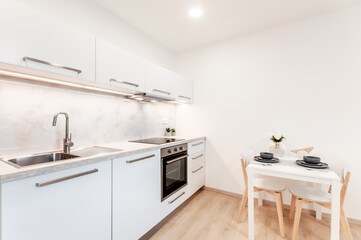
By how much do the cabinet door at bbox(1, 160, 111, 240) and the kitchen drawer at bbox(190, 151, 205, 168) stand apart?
57.5 inches

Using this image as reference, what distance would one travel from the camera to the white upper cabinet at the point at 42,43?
1.12 m

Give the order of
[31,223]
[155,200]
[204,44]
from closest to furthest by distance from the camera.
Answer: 1. [31,223]
2. [155,200]
3. [204,44]

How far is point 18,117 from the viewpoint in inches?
56.5

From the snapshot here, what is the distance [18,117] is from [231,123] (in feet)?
8.54

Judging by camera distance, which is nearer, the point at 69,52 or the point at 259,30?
the point at 69,52

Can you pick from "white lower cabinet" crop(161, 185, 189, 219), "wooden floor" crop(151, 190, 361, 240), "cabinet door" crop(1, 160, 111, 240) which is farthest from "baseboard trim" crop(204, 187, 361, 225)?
"cabinet door" crop(1, 160, 111, 240)

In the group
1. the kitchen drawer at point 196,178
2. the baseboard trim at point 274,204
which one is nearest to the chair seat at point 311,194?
the baseboard trim at point 274,204

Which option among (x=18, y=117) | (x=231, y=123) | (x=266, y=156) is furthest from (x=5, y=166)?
(x=231, y=123)

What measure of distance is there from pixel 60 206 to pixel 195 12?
2.38m

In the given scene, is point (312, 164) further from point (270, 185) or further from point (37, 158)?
point (37, 158)

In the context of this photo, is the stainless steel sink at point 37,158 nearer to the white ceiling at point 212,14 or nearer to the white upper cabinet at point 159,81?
the white upper cabinet at point 159,81

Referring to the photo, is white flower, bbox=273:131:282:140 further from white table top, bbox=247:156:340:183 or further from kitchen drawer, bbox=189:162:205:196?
kitchen drawer, bbox=189:162:205:196

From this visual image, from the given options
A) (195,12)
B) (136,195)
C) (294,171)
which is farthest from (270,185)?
(195,12)

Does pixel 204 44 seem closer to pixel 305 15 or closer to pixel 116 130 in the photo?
pixel 305 15
